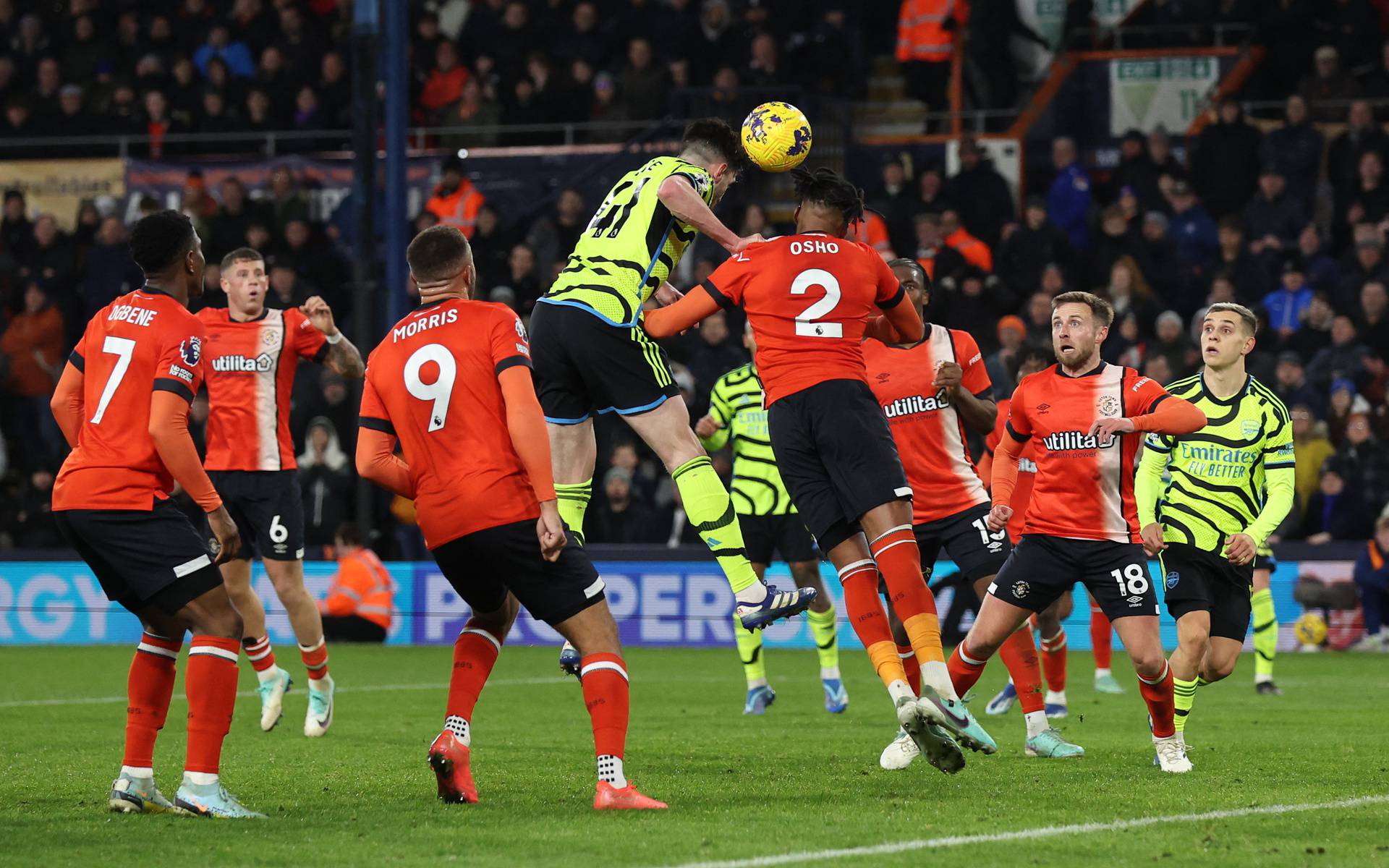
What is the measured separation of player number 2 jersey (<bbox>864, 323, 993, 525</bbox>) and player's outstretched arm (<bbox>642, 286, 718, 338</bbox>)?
95.0 inches

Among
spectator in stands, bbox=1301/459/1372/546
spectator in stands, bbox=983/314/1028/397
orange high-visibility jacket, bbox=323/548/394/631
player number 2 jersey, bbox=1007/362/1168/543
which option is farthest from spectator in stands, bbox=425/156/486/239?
player number 2 jersey, bbox=1007/362/1168/543

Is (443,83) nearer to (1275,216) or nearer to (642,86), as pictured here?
(642,86)

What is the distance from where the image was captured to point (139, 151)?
24.5 metres

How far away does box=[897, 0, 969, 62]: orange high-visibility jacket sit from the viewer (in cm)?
2277

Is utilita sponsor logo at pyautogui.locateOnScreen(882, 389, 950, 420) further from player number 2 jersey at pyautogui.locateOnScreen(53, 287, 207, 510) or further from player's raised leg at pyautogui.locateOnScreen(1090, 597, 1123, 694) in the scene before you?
player's raised leg at pyautogui.locateOnScreen(1090, 597, 1123, 694)

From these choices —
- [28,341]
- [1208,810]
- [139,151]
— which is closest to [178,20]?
[139,151]

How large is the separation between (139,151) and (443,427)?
1927cm

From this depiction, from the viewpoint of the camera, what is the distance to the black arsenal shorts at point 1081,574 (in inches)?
328

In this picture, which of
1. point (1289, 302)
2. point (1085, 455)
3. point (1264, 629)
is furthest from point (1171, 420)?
point (1289, 302)

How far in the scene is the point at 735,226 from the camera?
2066 cm

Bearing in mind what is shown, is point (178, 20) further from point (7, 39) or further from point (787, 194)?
point (787, 194)

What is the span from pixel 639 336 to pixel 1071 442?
211cm

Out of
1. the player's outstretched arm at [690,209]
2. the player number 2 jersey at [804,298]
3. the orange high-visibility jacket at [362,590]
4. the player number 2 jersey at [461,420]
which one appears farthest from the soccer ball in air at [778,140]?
the orange high-visibility jacket at [362,590]

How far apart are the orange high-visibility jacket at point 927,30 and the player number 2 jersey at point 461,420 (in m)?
16.9
